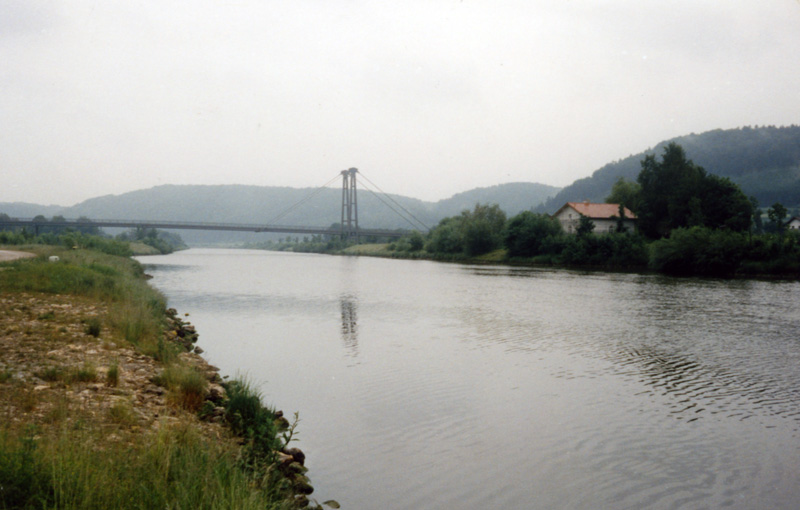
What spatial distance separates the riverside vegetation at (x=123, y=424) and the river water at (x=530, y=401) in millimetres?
887

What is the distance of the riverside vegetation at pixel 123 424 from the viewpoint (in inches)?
138

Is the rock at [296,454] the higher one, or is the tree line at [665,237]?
the tree line at [665,237]

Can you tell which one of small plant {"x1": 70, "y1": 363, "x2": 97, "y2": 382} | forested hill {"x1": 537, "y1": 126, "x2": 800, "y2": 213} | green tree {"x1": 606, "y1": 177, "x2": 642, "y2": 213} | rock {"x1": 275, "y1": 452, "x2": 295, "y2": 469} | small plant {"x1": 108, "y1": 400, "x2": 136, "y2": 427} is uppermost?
forested hill {"x1": 537, "y1": 126, "x2": 800, "y2": 213}

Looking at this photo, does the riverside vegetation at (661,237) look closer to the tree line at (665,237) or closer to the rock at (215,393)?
the tree line at (665,237)

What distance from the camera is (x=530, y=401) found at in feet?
30.4

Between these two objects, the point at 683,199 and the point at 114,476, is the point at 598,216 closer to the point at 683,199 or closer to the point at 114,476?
the point at 683,199

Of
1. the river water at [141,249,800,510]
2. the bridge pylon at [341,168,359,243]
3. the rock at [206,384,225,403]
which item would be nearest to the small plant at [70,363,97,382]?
the rock at [206,384,225,403]

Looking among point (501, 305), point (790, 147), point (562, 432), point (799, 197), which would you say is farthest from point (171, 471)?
point (790, 147)

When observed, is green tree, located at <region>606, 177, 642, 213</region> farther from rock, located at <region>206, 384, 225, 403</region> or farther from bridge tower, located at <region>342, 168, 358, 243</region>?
rock, located at <region>206, 384, 225, 403</region>

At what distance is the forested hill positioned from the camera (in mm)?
152375

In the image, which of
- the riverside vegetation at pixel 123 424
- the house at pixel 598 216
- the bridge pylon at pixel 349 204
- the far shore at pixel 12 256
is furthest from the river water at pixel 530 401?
the bridge pylon at pixel 349 204

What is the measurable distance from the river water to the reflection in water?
0.41 ft

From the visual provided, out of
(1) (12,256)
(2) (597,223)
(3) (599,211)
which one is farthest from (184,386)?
(3) (599,211)

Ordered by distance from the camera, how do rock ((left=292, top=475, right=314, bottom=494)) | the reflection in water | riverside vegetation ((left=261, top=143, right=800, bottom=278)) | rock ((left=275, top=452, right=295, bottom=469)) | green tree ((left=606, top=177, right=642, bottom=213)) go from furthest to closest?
green tree ((left=606, top=177, right=642, bottom=213)), riverside vegetation ((left=261, top=143, right=800, bottom=278)), the reflection in water, rock ((left=275, top=452, right=295, bottom=469)), rock ((left=292, top=475, right=314, bottom=494))
